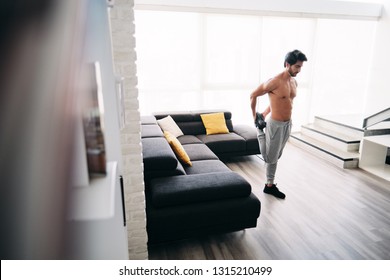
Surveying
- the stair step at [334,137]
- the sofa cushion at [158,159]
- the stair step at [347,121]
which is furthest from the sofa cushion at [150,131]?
the stair step at [347,121]

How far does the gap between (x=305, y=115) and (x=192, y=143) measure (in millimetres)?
3129

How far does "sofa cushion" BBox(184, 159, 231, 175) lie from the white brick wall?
3.12 feet

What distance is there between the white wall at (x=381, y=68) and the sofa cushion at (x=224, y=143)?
2.92m

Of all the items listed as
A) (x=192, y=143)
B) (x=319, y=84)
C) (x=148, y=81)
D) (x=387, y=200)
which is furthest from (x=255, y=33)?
(x=387, y=200)

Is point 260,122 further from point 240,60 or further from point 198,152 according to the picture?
point 240,60

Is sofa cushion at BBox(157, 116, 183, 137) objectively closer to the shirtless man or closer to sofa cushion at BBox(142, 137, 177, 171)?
the shirtless man

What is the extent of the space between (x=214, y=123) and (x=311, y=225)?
2.25 meters

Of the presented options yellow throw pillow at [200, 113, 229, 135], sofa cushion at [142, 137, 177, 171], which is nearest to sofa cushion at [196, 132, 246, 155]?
yellow throw pillow at [200, 113, 229, 135]

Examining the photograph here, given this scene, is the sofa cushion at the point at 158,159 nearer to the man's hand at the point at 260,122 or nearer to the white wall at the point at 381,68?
the man's hand at the point at 260,122

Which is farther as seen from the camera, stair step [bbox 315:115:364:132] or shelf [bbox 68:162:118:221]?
stair step [bbox 315:115:364:132]

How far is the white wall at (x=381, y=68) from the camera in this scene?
15.5 feet

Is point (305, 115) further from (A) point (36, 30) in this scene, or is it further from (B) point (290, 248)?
(A) point (36, 30)

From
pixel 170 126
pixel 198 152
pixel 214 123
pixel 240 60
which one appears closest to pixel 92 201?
pixel 198 152

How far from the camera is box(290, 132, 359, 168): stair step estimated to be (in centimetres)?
369
